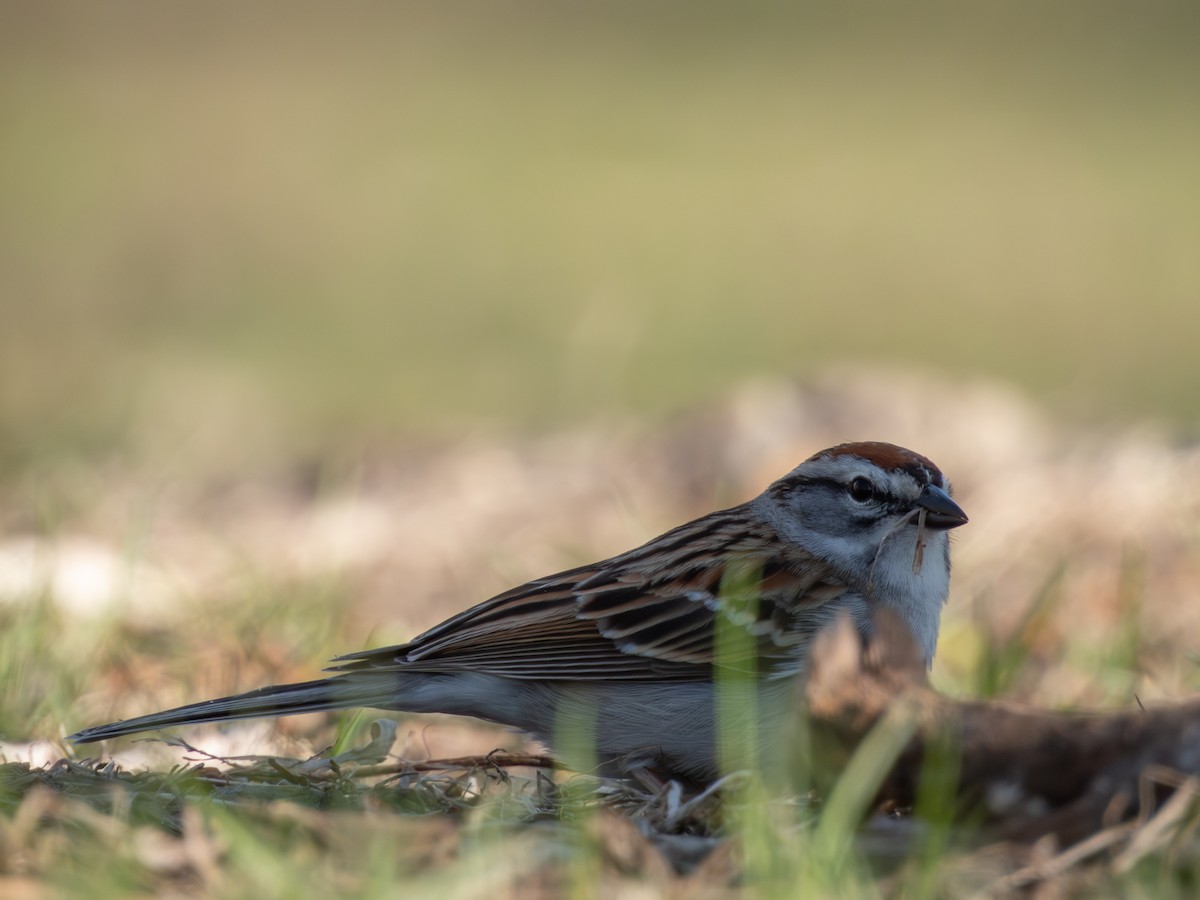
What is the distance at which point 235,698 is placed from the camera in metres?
3.82

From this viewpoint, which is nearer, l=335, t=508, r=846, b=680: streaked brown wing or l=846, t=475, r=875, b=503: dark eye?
l=335, t=508, r=846, b=680: streaked brown wing

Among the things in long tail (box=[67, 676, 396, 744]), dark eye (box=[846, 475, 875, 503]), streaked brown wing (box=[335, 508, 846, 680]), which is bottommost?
long tail (box=[67, 676, 396, 744])

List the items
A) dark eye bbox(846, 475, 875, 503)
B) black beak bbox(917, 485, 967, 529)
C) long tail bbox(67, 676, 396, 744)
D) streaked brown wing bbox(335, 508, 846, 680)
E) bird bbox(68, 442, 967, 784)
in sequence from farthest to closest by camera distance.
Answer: dark eye bbox(846, 475, 875, 503)
black beak bbox(917, 485, 967, 529)
streaked brown wing bbox(335, 508, 846, 680)
bird bbox(68, 442, 967, 784)
long tail bbox(67, 676, 396, 744)

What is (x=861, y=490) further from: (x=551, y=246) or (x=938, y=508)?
(x=551, y=246)

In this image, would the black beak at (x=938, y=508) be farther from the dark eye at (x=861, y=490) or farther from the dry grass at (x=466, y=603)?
the dry grass at (x=466, y=603)

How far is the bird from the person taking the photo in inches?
152

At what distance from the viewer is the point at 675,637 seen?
13.3ft

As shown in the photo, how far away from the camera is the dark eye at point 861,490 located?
4430 millimetres

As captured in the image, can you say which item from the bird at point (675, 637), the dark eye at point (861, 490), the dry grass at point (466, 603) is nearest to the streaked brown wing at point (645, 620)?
the bird at point (675, 637)

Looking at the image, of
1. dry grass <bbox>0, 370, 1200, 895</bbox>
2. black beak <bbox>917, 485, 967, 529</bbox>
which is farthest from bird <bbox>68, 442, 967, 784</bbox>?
dry grass <bbox>0, 370, 1200, 895</bbox>

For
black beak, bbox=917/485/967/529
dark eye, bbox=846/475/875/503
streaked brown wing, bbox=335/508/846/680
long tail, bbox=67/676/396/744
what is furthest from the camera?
dark eye, bbox=846/475/875/503

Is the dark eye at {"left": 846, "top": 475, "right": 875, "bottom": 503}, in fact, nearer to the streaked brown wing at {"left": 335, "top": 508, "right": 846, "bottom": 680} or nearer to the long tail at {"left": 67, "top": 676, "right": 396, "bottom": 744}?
the streaked brown wing at {"left": 335, "top": 508, "right": 846, "bottom": 680}

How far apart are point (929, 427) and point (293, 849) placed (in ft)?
19.6

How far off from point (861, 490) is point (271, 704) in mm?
1688
